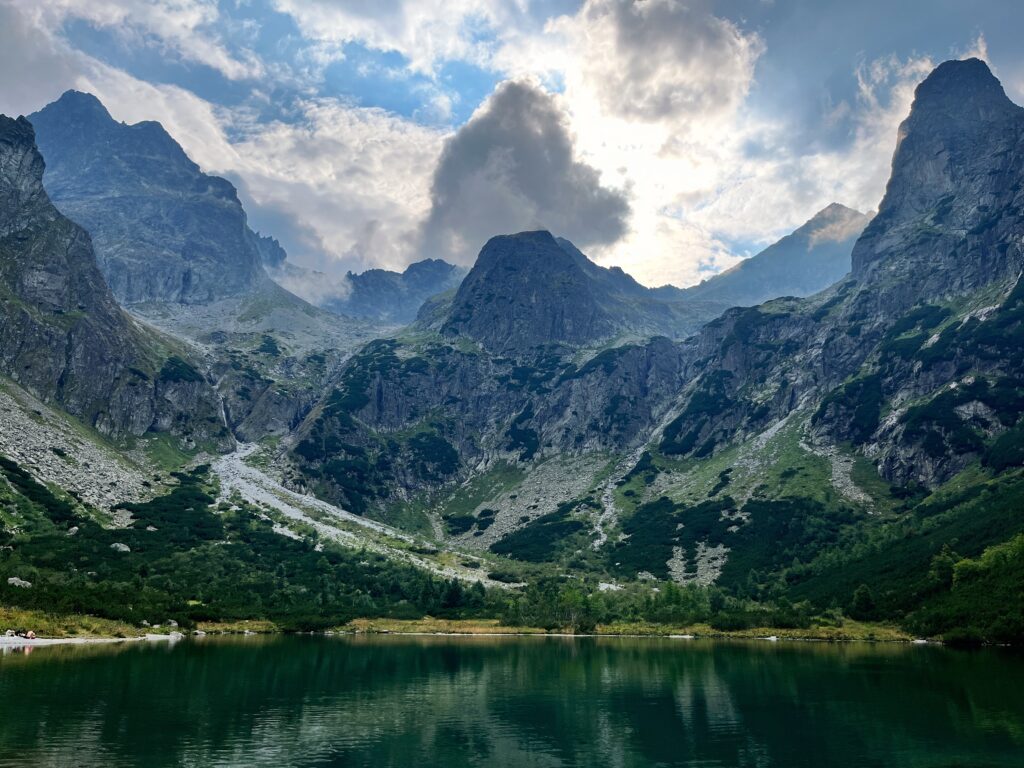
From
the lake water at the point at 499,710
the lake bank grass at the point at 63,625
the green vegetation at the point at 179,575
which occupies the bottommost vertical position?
the lake water at the point at 499,710

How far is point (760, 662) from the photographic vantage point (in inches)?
3708

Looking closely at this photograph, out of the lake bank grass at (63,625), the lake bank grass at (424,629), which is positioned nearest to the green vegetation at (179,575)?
the lake bank grass at (63,625)

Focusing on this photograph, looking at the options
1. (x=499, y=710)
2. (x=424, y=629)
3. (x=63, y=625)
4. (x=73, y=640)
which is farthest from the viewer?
(x=424, y=629)

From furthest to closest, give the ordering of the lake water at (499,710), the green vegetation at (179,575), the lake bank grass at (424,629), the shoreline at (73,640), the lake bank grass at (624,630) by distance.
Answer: the lake bank grass at (624,630), the green vegetation at (179,575), the lake bank grass at (424,629), the shoreline at (73,640), the lake water at (499,710)

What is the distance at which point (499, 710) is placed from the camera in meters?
57.5

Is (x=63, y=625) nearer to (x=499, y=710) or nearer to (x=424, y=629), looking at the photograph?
(x=424, y=629)

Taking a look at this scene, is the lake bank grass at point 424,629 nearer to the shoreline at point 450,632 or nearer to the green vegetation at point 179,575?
the shoreline at point 450,632

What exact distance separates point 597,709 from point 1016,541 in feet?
344

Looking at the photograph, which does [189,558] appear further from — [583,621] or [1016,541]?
[1016,541]

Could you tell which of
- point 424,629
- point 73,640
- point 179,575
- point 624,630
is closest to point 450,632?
point 424,629

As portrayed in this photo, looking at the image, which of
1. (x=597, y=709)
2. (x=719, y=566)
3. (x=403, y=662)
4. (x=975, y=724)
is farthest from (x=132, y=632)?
(x=719, y=566)

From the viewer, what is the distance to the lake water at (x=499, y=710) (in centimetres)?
4044

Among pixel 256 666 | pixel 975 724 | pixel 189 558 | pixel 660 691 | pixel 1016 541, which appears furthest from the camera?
pixel 189 558

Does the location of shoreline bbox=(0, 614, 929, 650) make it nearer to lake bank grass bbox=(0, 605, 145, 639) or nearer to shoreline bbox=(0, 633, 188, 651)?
shoreline bbox=(0, 633, 188, 651)
